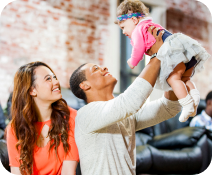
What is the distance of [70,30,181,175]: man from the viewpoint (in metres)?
1.06

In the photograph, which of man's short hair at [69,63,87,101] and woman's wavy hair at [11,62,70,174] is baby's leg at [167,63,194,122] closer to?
man's short hair at [69,63,87,101]

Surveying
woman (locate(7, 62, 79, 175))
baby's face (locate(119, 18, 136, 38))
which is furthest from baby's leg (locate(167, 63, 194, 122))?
woman (locate(7, 62, 79, 175))

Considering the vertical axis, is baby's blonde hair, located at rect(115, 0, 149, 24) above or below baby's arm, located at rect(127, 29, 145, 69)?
above

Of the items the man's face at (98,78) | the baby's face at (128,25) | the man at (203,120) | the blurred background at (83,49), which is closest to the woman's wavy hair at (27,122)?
the man's face at (98,78)

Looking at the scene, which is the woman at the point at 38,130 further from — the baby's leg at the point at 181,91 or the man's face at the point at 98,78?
the baby's leg at the point at 181,91

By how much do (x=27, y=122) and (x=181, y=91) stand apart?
947mm

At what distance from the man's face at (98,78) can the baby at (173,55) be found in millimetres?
221

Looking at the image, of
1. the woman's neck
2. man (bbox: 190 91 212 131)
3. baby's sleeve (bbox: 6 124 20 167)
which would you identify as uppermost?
the woman's neck

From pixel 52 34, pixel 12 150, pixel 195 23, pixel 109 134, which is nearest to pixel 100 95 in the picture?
pixel 109 134

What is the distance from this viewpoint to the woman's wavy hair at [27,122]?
142cm

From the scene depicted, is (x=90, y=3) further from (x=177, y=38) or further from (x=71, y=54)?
(x=177, y=38)

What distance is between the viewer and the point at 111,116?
3.59 ft

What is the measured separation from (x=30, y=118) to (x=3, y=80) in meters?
2.09

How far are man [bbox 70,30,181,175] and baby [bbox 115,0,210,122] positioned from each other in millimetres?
49
